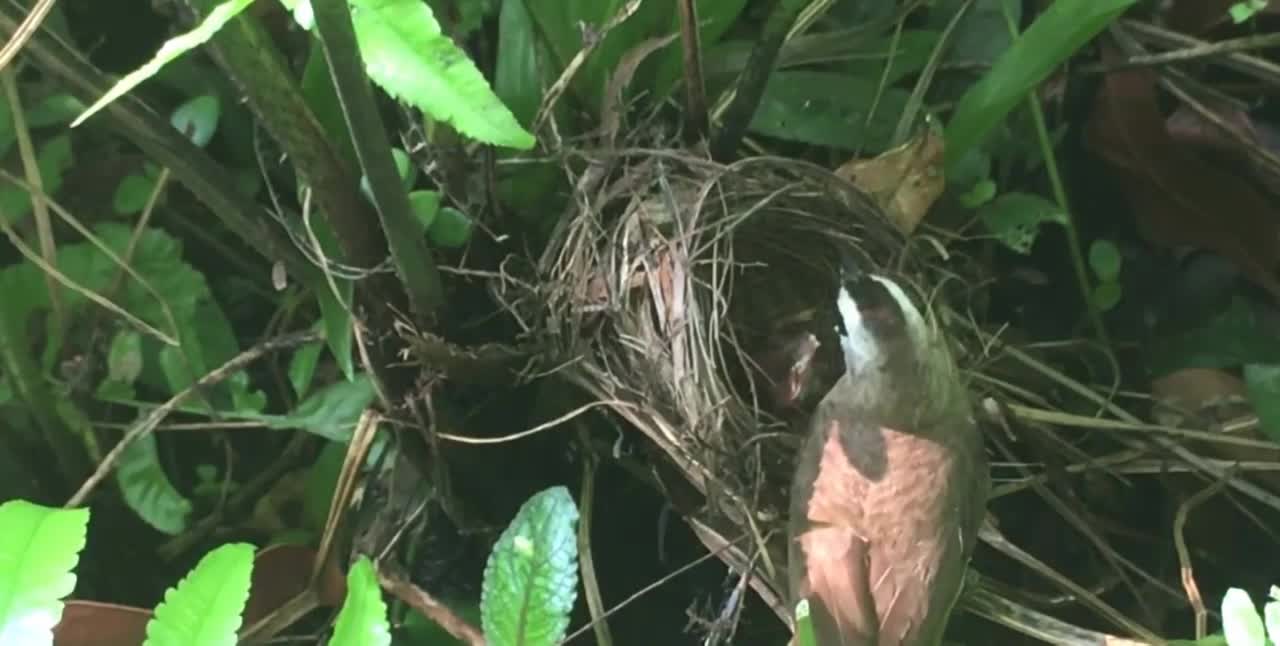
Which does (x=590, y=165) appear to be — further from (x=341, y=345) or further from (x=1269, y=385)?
(x=1269, y=385)

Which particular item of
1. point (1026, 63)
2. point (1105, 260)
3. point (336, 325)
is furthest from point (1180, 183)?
A: point (336, 325)

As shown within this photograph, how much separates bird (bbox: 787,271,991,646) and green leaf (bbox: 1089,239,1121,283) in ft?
0.69

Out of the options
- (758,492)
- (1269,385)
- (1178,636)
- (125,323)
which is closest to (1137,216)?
(1269,385)

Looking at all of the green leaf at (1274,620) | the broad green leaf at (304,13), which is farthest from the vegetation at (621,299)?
the green leaf at (1274,620)

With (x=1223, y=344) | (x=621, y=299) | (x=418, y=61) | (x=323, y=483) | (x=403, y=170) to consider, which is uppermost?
(x=418, y=61)

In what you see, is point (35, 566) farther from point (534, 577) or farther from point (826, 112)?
point (826, 112)

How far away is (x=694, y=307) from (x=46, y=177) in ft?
1.44

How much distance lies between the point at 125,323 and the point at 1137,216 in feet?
2.39

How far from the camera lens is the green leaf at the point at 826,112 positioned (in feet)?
2.81

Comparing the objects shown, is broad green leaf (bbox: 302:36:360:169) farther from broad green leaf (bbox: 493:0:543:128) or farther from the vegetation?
broad green leaf (bbox: 493:0:543:128)

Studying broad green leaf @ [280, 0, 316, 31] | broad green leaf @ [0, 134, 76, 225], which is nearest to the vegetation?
broad green leaf @ [0, 134, 76, 225]

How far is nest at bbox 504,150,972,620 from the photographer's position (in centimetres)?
73

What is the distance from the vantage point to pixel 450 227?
753mm

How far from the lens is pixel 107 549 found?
0.85m
